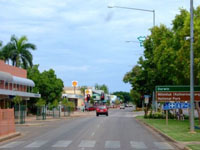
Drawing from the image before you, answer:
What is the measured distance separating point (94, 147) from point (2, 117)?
24.5 ft

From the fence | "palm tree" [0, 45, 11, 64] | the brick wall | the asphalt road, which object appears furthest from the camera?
"palm tree" [0, 45, 11, 64]

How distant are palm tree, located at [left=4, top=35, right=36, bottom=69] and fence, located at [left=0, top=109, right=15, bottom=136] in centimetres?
3651

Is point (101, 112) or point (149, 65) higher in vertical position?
point (149, 65)

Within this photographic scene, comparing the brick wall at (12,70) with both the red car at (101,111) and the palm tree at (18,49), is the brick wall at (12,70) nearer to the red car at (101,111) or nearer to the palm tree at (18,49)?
the palm tree at (18,49)

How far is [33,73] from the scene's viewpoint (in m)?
63.8

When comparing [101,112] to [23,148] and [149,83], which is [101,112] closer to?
[149,83]

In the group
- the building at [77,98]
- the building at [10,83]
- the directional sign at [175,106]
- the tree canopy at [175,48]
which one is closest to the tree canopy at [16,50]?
the building at [10,83]

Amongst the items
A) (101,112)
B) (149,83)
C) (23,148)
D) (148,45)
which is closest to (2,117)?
(23,148)

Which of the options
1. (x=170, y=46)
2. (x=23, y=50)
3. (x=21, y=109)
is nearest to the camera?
(x=170, y=46)

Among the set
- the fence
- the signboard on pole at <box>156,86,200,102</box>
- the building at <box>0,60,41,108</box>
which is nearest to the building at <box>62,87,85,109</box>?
the building at <box>0,60,41,108</box>

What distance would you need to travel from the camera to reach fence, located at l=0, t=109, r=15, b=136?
22.0 m

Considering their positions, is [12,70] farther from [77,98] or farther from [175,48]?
[77,98]

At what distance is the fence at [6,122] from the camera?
22000 millimetres

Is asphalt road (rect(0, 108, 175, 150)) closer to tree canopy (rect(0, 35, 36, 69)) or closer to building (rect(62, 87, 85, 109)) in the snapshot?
tree canopy (rect(0, 35, 36, 69))
